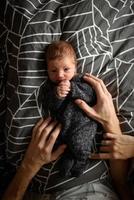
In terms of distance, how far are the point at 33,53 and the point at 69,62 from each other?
16cm

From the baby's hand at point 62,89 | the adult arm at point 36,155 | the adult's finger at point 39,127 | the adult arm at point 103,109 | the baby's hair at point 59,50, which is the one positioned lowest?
the adult arm at point 36,155

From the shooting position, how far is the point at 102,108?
1345mm

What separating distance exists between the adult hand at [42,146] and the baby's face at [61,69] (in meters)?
0.19

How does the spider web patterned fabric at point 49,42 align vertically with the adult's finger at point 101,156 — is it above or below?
above

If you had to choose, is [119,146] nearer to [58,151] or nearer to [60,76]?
[58,151]

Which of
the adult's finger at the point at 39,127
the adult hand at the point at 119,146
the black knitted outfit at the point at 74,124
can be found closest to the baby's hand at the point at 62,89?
the black knitted outfit at the point at 74,124

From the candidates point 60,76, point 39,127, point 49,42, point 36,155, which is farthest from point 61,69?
point 36,155

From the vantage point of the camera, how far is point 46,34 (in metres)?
1.42

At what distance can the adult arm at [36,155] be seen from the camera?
4.54 feet

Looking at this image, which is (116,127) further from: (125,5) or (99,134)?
(125,5)

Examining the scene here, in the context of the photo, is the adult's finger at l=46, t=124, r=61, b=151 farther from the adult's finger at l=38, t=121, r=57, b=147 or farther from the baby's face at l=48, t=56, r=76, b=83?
the baby's face at l=48, t=56, r=76, b=83

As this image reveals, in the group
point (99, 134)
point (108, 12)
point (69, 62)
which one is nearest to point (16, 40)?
point (69, 62)

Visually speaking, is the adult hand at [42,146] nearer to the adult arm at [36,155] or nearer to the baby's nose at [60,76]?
the adult arm at [36,155]

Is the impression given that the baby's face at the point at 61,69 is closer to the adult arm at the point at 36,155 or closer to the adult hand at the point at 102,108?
the adult hand at the point at 102,108
